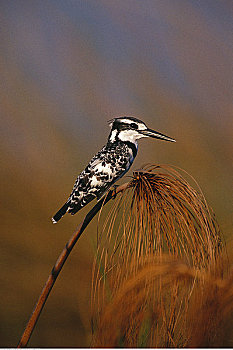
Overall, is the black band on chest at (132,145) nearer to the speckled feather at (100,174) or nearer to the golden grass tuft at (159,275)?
the speckled feather at (100,174)

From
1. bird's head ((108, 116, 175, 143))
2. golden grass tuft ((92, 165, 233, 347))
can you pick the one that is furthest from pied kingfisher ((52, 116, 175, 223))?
golden grass tuft ((92, 165, 233, 347))

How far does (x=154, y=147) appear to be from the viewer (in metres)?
1.54

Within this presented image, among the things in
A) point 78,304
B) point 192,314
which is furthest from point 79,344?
point 192,314

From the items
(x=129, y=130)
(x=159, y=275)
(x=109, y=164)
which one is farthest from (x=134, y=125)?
(x=159, y=275)

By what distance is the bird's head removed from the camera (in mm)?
1113

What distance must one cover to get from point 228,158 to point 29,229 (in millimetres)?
927

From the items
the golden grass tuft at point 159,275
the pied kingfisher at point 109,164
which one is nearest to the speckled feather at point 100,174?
the pied kingfisher at point 109,164

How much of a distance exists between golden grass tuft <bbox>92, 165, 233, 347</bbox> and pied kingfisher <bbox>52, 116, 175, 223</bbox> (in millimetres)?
287

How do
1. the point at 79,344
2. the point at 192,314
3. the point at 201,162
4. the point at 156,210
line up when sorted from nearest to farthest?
1. the point at 192,314
2. the point at 156,210
3. the point at 79,344
4. the point at 201,162

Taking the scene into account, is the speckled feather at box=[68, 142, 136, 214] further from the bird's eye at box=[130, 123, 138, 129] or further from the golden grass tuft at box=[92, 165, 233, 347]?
the golden grass tuft at box=[92, 165, 233, 347]

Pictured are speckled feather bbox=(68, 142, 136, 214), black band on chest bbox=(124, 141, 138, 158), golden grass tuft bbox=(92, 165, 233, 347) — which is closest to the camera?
golden grass tuft bbox=(92, 165, 233, 347)

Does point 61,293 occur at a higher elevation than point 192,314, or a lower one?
lower

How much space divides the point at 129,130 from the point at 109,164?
5.3 inches

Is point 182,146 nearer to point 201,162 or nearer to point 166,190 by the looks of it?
point 201,162
